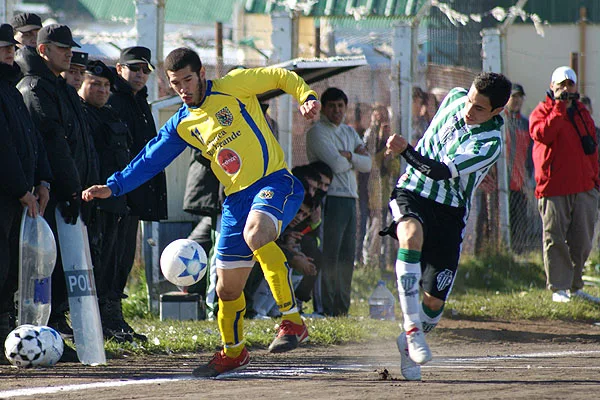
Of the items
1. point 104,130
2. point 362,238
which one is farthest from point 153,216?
point 362,238

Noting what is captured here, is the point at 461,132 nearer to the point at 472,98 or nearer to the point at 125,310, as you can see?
the point at 472,98

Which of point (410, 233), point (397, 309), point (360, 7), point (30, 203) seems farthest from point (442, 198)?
point (360, 7)

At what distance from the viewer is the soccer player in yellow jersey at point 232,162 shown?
306 inches

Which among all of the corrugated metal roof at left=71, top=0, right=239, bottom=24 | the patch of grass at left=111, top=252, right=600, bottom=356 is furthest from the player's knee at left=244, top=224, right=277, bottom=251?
the corrugated metal roof at left=71, top=0, right=239, bottom=24

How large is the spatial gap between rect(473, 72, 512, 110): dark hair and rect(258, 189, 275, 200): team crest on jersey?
1.60 meters

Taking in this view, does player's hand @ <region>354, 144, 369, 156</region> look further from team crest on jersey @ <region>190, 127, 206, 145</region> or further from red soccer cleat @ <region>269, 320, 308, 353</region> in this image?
team crest on jersey @ <region>190, 127, 206, 145</region>

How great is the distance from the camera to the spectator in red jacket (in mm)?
13117

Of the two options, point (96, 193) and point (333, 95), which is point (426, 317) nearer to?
point (96, 193)

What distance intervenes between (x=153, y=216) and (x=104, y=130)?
95 cm

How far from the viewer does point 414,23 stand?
14.6 m

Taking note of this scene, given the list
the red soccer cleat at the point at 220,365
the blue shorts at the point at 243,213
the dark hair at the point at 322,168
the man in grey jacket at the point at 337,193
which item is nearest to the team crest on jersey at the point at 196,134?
the blue shorts at the point at 243,213

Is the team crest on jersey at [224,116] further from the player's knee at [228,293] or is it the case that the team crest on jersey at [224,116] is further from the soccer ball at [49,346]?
the soccer ball at [49,346]

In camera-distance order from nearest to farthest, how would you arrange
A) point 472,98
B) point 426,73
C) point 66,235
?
point 472,98
point 66,235
point 426,73

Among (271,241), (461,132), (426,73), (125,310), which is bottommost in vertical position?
(125,310)
